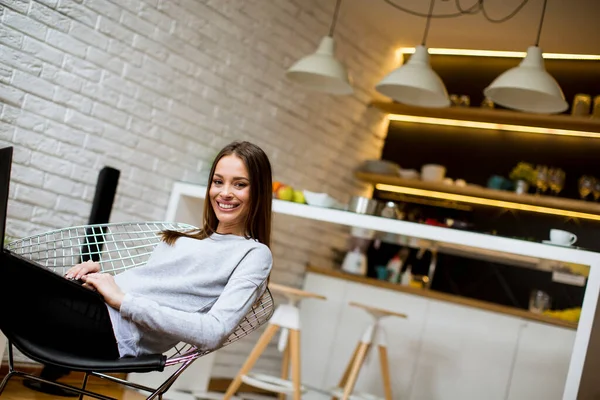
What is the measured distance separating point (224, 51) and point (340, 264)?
75.7 inches

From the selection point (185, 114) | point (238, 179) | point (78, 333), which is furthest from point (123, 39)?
point (78, 333)

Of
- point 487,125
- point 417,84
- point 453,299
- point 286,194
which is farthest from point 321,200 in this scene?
point 487,125

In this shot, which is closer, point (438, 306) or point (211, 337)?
point (211, 337)

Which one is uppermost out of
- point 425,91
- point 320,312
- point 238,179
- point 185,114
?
point 425,91

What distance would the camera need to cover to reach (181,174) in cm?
443

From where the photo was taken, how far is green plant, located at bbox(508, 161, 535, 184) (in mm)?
5247

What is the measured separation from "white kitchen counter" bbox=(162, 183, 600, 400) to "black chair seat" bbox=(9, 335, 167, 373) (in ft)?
6.30

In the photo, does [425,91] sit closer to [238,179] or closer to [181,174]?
[181,174]

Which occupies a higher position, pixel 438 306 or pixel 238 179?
pixel 238 179

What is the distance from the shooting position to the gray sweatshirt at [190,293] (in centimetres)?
179

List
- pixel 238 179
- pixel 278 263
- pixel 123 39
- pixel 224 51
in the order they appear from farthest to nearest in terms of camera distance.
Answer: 1. pixel 278 263
2. pixel 224 51
3. pixel 123 39
4. pixel 238 179

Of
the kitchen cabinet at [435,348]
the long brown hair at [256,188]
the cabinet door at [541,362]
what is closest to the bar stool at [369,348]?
the kitchen cabinet at [435,348]

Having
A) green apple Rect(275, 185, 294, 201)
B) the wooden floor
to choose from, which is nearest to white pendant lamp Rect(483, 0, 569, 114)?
green apple Rect(275, 185, 294, 201)

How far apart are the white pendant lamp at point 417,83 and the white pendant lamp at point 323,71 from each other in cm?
20
